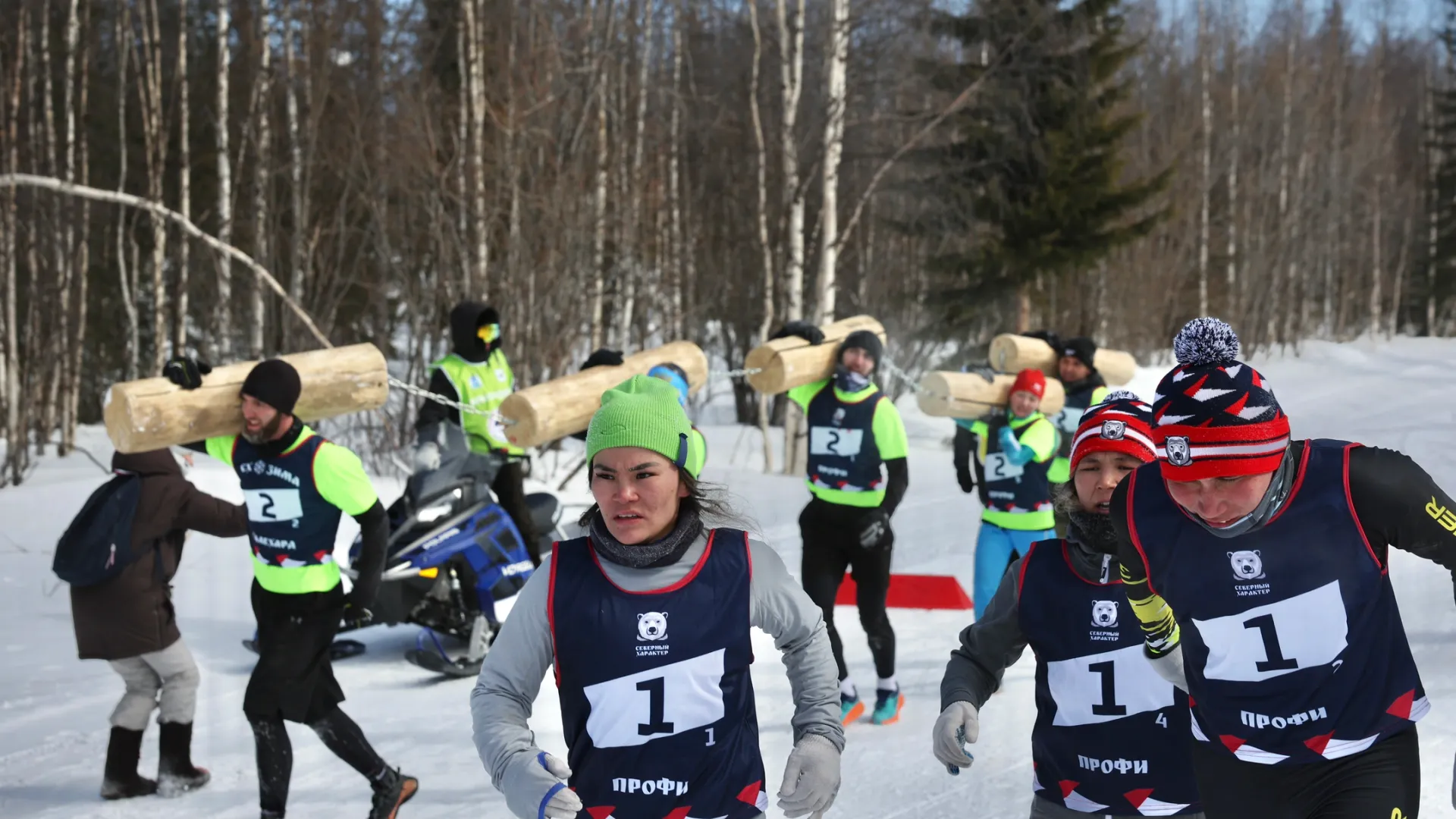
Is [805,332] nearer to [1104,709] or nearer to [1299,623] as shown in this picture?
[1104,709]

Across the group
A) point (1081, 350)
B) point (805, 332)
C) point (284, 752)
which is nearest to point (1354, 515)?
point (284, 752)

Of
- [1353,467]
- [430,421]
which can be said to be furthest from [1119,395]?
[430,421]

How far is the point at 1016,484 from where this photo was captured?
22.4 ft

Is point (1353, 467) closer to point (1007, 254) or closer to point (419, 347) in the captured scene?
point (419, 347)

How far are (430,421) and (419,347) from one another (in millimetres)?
7162

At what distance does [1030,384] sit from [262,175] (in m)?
10.7

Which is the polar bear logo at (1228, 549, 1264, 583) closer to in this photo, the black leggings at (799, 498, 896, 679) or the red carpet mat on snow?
the black leggings at (799, 498, 896, 679)

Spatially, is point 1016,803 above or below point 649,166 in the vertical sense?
below

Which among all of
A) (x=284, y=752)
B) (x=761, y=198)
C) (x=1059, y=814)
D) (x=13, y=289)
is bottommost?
(x=284, y=752)

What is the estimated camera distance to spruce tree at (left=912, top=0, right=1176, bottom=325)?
18.0 meters

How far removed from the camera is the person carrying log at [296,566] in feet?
15.8

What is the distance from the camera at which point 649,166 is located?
18.5m

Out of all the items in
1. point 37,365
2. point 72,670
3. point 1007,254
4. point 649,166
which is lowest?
point 72,670

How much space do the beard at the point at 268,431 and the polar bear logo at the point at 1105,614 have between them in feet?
10.7
